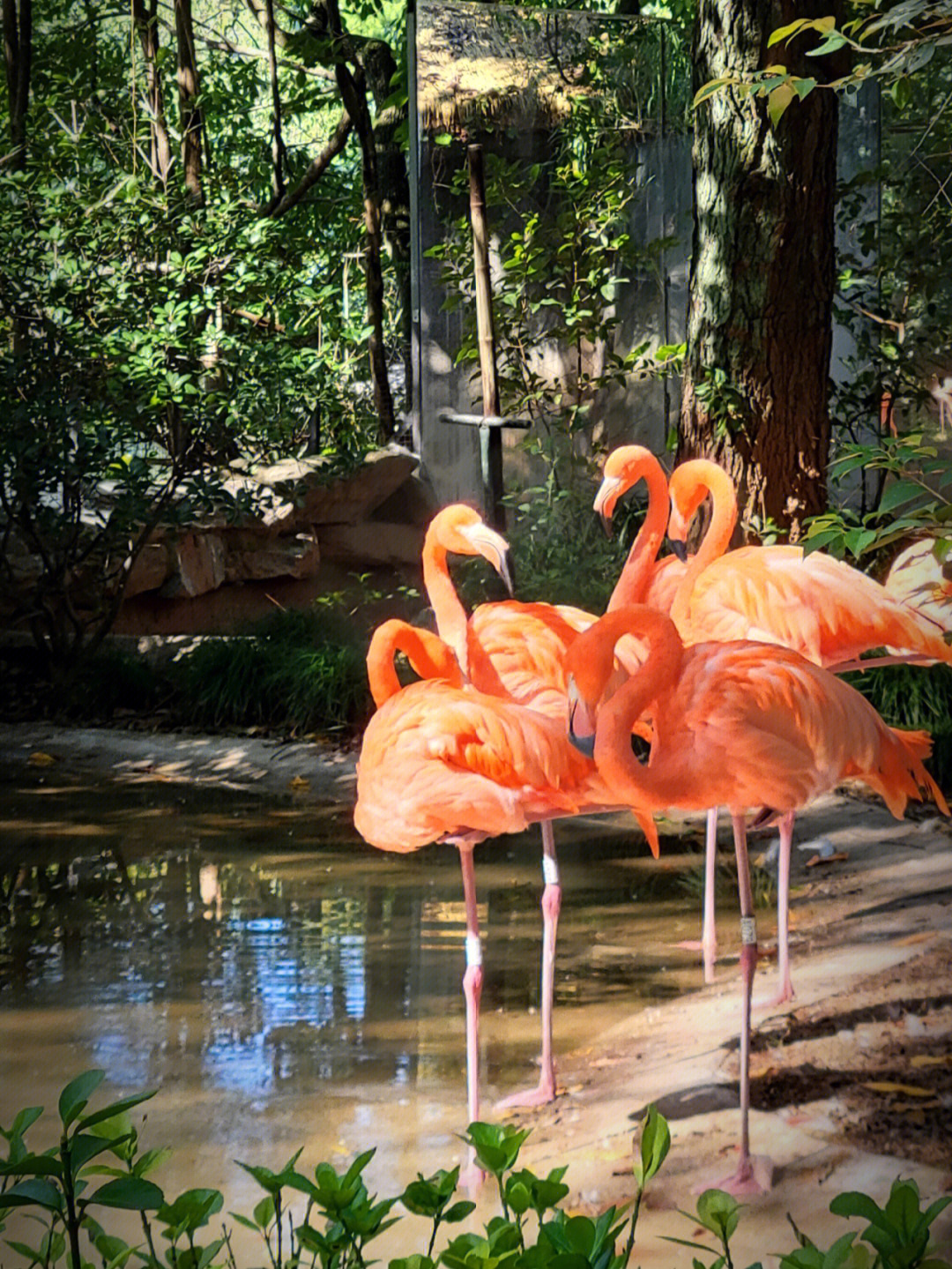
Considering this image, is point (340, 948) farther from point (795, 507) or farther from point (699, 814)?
point (795, 507)

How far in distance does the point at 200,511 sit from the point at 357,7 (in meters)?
5.21

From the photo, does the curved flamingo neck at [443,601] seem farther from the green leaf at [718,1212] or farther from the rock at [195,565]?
the rock at [195,565]

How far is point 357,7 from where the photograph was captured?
32.6ft

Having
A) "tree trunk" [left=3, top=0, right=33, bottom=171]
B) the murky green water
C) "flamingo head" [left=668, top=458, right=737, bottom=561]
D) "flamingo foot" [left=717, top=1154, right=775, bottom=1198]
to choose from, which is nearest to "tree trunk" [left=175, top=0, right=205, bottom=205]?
"tree trunk" [left=3, top=0, right=33, bottom=171]

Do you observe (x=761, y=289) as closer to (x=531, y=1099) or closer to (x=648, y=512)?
(x=648, y=512)

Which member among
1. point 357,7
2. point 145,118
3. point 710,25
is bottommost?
point 710,25

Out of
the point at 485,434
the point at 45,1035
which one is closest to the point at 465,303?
the point at 485,434

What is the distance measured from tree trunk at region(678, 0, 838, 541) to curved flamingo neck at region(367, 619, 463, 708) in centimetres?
195

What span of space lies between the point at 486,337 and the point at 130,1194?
181 inches

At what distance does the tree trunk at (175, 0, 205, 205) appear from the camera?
6.94 metres

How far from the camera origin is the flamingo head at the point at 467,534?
9.47 ft

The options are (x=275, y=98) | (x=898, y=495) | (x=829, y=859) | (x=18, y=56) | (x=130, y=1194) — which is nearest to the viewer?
(x=130, y=1194)

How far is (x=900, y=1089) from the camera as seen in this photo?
2.46 metres

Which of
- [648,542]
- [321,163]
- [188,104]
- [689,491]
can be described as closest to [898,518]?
[648,542]
